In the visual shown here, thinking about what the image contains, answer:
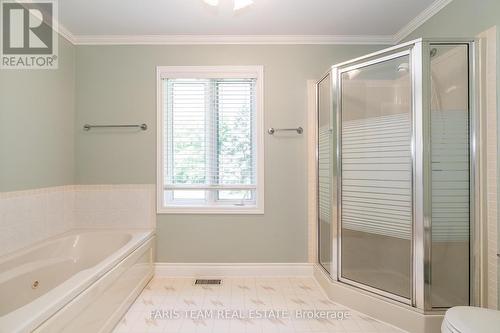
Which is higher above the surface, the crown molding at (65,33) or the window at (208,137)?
the crown molding at (65,33)

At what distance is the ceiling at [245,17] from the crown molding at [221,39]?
0.03 metres

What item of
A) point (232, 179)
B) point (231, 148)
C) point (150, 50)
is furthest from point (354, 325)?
point (150, 50)

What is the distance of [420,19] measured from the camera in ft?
7.19

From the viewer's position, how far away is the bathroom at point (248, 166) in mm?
1679

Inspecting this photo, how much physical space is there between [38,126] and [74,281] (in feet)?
4.63

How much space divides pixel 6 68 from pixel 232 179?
6.21 feet

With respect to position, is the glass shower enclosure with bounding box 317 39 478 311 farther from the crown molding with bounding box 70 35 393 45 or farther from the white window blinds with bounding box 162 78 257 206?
the white window blinds with bounding box 162 78 257 206

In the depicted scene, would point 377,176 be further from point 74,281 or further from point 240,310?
point 74,281

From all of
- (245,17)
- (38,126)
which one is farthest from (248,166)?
(38,126)

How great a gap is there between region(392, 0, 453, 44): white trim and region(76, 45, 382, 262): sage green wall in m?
0.43

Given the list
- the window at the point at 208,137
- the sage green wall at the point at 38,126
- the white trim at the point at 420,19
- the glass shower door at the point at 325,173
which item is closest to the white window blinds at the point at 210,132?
the window at the point at 208,137

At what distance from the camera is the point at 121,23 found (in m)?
2.28

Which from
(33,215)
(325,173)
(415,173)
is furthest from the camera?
(325,173)

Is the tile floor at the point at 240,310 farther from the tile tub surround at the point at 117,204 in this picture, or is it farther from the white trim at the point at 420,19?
the white trim at the point at 420,19
